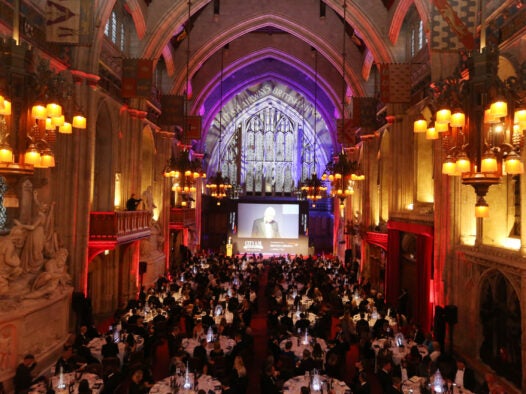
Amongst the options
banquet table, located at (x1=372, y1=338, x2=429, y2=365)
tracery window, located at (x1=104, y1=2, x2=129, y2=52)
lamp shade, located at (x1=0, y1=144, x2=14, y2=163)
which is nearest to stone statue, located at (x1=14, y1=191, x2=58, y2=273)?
lamp shade, located at (x1=0, y1=144, x2=14, y2=163)

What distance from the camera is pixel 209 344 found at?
32.5 feet

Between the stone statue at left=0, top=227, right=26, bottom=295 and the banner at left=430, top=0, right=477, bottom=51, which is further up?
the banner at left=430, top=0, right=477, bottom=51

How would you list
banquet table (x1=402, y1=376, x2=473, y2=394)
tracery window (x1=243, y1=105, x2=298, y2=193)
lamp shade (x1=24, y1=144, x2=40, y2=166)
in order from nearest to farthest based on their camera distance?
lamp shade (x1=24, y1=144, x2=40, y2=166) < banquet table (x1=402, y1=376, x2=473, y2=394) < tracery window (x1=243, y1=105, x2=298, y2=193)

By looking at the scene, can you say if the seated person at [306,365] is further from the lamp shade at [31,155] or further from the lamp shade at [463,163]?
the lamp shade at [31,155]

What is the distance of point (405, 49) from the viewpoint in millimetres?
17625

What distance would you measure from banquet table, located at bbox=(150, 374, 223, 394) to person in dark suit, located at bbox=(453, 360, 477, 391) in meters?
4.36

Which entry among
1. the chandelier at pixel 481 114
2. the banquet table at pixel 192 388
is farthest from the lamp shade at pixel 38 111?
the chandelier at pixel 481 114

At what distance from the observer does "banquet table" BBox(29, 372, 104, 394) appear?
23.8 ft

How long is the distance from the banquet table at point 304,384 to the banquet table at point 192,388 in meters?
1.19

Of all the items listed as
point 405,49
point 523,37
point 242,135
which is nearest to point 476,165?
point 523,37

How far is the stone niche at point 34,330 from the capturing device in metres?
8.58

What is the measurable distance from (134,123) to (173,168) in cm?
282

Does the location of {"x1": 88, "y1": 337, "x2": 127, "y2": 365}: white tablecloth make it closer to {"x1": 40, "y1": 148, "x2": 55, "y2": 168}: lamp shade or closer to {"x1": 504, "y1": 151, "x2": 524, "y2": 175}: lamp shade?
{"x1": 40, "y1": 148, "x2": 55, "y2": 168}: lamp shade

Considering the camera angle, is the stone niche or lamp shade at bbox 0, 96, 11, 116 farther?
the stone niche
